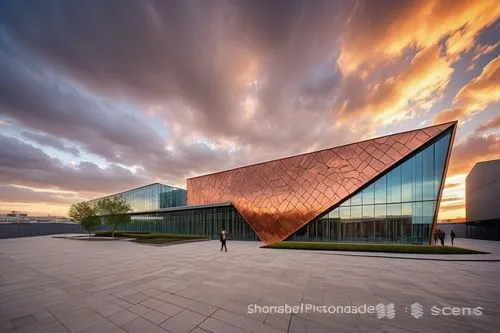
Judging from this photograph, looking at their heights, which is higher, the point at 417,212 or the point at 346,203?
the point at 346,203

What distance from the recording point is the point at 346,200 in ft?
78.8

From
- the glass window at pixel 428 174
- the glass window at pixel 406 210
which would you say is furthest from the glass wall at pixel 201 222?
the glass window at pixel 428 174

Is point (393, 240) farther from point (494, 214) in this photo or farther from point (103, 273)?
point (103, 273)

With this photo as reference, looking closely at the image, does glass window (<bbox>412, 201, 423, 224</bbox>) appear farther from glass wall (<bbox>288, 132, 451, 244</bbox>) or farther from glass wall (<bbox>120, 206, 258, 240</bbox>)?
glass wall (<bbox>120, 206, 258, 240</bbox>)

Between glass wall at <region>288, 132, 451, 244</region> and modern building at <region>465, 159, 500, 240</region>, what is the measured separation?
20.2 meters

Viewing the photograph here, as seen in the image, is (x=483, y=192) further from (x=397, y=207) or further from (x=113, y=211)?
(x=113, y=211)

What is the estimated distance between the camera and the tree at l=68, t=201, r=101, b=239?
35.5 metres

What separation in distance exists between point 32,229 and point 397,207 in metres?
64.6

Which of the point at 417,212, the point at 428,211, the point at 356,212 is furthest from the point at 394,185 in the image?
the point at 356,212

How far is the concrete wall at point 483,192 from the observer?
31141 mm

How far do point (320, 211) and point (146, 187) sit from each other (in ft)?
144

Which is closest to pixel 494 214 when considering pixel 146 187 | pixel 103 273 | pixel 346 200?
pixel 346 200

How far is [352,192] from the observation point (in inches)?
921

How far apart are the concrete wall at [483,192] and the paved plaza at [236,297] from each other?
3091 centimetres
